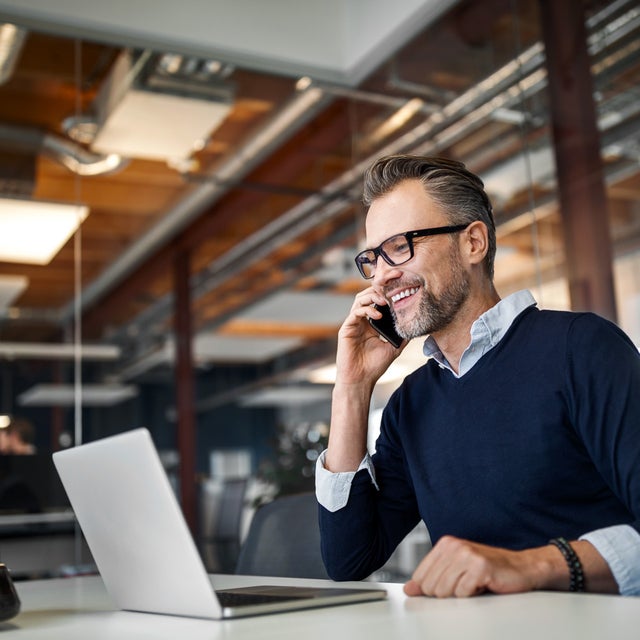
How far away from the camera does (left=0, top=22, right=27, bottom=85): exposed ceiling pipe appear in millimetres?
4332

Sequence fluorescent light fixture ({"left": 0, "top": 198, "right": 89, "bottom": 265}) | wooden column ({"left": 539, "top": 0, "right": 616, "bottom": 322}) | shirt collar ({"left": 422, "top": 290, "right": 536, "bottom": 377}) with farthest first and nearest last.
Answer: fluorescent light fixture ({"left": 0, "top": 198, "right": 89, "bottom": 265}) → wooden column ({"left": 539, "top": 0, "right": 616, "bottom": 322}) → shirt collar ({"left": 422, "top": 290, "right": 536, "bottom": 377})

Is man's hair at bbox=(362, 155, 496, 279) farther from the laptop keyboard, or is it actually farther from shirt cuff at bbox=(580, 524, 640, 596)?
the laptop keyboard

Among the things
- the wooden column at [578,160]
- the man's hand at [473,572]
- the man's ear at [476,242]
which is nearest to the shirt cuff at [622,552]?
the man's hand at [473,572]

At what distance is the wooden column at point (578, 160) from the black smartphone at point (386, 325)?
170cm

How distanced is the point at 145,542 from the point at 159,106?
376 centimetres

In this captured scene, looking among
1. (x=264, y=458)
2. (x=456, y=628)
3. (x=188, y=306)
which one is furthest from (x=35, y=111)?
(x=456, y=628)

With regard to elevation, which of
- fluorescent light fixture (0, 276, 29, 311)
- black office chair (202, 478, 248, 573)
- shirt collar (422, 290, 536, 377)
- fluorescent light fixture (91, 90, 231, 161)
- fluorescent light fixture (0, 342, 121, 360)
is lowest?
black office chair (202, 478, 248, 573)

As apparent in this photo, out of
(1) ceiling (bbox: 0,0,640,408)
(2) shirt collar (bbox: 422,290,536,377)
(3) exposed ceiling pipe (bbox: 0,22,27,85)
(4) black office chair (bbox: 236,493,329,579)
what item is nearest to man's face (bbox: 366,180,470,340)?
(2) shirt collar (bbox: 422,290,536,377)

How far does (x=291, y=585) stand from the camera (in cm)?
155

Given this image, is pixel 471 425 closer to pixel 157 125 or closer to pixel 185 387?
pixel 185 387

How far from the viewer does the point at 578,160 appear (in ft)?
12.2

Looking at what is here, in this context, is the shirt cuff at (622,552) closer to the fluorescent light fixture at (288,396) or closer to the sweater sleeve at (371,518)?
the sweater sleeve at (371,518)

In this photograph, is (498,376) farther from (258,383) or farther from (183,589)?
(258,383)

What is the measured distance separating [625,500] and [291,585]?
0.59m
